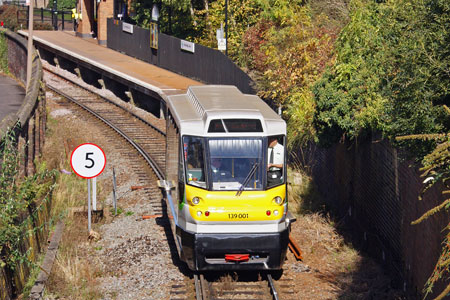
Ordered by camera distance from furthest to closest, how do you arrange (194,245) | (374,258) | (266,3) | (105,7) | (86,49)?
(105,7) → (86,49) → (266,3) → (374,258) → (194,245)

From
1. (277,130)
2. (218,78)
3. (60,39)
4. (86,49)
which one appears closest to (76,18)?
(60,39)

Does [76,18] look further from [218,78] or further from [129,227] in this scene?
[129,227]

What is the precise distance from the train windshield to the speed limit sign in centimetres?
340

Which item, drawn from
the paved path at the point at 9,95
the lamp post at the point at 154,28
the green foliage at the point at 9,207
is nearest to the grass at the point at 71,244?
the green foliage at the point at 9,207

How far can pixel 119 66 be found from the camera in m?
34.7

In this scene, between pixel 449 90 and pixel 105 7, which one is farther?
pixel 105 7

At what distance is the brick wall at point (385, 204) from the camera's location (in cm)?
1043

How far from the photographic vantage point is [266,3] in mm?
28109

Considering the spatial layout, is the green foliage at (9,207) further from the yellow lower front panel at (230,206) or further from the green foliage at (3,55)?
the green foliage at (3,55)

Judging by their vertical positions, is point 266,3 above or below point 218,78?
above

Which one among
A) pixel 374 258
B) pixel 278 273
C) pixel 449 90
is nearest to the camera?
pixel 449 90

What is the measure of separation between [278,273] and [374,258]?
2.35 metres

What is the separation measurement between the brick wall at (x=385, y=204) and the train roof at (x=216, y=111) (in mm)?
2217

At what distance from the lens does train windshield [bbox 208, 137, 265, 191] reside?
1124cm
